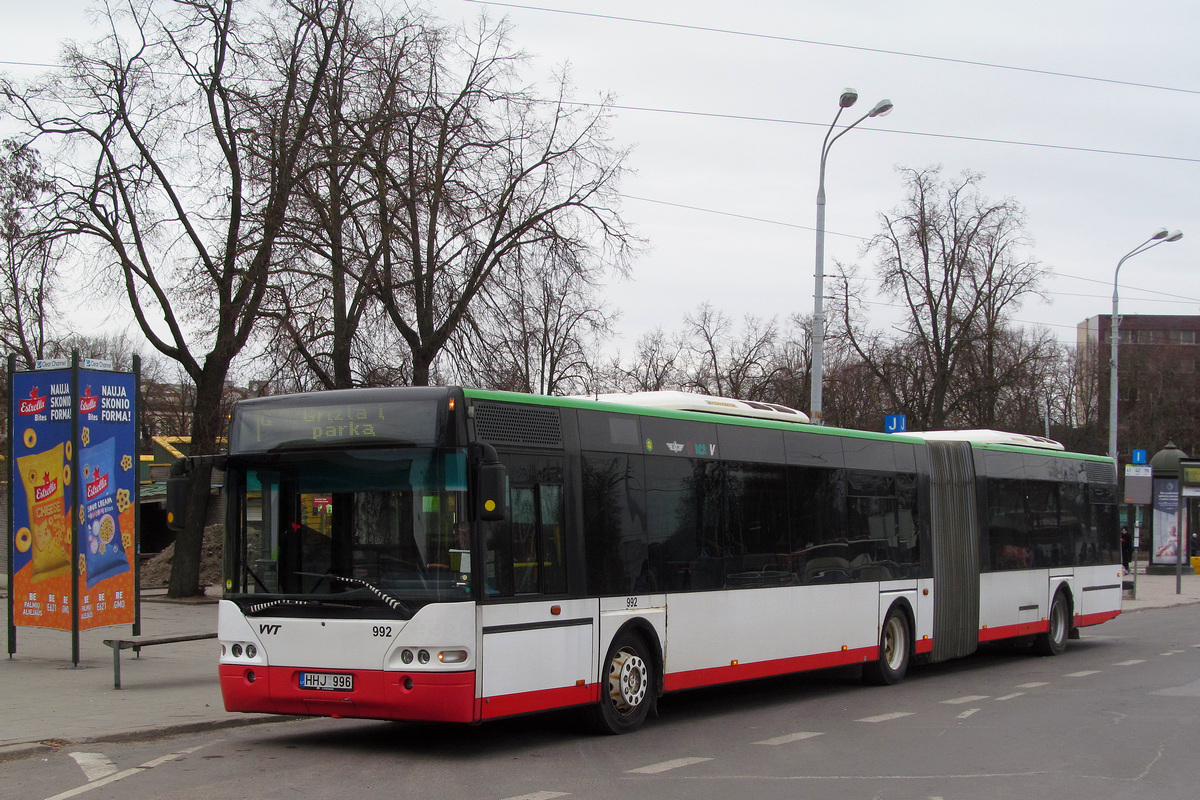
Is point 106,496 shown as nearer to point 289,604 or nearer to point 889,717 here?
point 289,604

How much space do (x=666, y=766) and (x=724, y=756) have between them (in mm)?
723

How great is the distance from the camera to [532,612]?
952 centimetres

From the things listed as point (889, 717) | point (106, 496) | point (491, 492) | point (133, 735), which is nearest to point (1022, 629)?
point (889, 717)

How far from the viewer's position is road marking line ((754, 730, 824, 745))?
10.2 m

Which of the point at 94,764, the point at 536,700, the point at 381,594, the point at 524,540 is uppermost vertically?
the point at 524,540

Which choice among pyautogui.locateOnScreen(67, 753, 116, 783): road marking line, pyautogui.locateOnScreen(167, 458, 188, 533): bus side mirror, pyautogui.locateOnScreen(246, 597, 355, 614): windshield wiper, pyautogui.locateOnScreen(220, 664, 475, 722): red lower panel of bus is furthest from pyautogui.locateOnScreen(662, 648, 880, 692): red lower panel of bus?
pyautogui.locateOnScreen(67, 753, 116, 783): road marking line

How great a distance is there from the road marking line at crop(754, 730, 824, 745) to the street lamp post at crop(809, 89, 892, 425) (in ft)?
33.2

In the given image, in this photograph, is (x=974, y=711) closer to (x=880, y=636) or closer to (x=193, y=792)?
(x=880, y=636)

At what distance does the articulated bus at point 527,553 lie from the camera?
9.02m

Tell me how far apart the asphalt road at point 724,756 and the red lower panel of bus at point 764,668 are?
1.25ft

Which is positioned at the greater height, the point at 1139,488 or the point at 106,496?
the point at 106,496

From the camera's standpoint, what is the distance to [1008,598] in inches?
679

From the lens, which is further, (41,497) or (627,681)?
(41,497)

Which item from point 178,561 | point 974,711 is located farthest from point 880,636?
point 178,561
